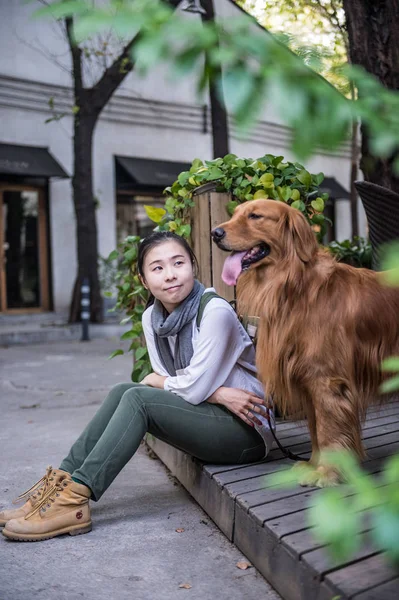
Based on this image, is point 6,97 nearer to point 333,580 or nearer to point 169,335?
point 169,335

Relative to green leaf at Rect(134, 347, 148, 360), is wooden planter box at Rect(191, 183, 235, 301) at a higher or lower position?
higher

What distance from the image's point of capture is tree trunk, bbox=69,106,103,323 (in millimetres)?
13008

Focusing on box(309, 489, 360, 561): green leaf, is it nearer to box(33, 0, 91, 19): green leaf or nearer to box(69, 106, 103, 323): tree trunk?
box(33, 0, 91, 19): green leaf

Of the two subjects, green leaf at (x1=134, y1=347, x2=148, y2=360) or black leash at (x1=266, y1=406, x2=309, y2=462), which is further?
green leaf at (x1=134, y1=347, x2=148, y2=360)

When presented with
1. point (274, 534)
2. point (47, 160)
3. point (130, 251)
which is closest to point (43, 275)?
point (47, 160)

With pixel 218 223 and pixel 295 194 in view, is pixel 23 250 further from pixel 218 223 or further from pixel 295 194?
pixel 295 194

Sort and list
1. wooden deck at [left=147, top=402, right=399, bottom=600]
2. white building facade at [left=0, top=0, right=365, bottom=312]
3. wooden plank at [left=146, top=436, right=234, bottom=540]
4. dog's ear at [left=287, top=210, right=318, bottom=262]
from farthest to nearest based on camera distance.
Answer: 1. white building facade at [left=0, top=0, right=365, bottom=312]
2. wooden plank at [left=146, top=436, right=234, bottom=540]
3. dog's ear at [left=287, top=210, right=318, bottom=262]
4. wooden deck at [left=147, top=402, right=399, bottom=600]

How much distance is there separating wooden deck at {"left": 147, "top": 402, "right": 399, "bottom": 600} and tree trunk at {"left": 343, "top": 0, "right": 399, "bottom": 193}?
204 cm

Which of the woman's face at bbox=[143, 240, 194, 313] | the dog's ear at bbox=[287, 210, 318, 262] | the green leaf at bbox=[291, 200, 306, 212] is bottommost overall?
the woman's face at bbox=[143, 240, 194, 313]

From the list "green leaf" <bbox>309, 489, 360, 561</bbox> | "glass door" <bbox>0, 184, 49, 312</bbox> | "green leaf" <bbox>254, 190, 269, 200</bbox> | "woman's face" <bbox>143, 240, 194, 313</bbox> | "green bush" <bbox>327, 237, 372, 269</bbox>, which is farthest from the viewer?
"glass door" <bbox>0, 184, 49, 312</bbox>

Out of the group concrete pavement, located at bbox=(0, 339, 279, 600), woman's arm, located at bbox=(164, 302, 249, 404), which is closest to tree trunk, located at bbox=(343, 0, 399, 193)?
woman's arm, located at bbox=(164, 302, 249, 404)

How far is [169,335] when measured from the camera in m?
2.89

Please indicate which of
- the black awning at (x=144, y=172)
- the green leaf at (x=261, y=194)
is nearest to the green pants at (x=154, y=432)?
A: the green leaf at (x=261, y=194)

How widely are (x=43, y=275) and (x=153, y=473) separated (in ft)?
41.0
